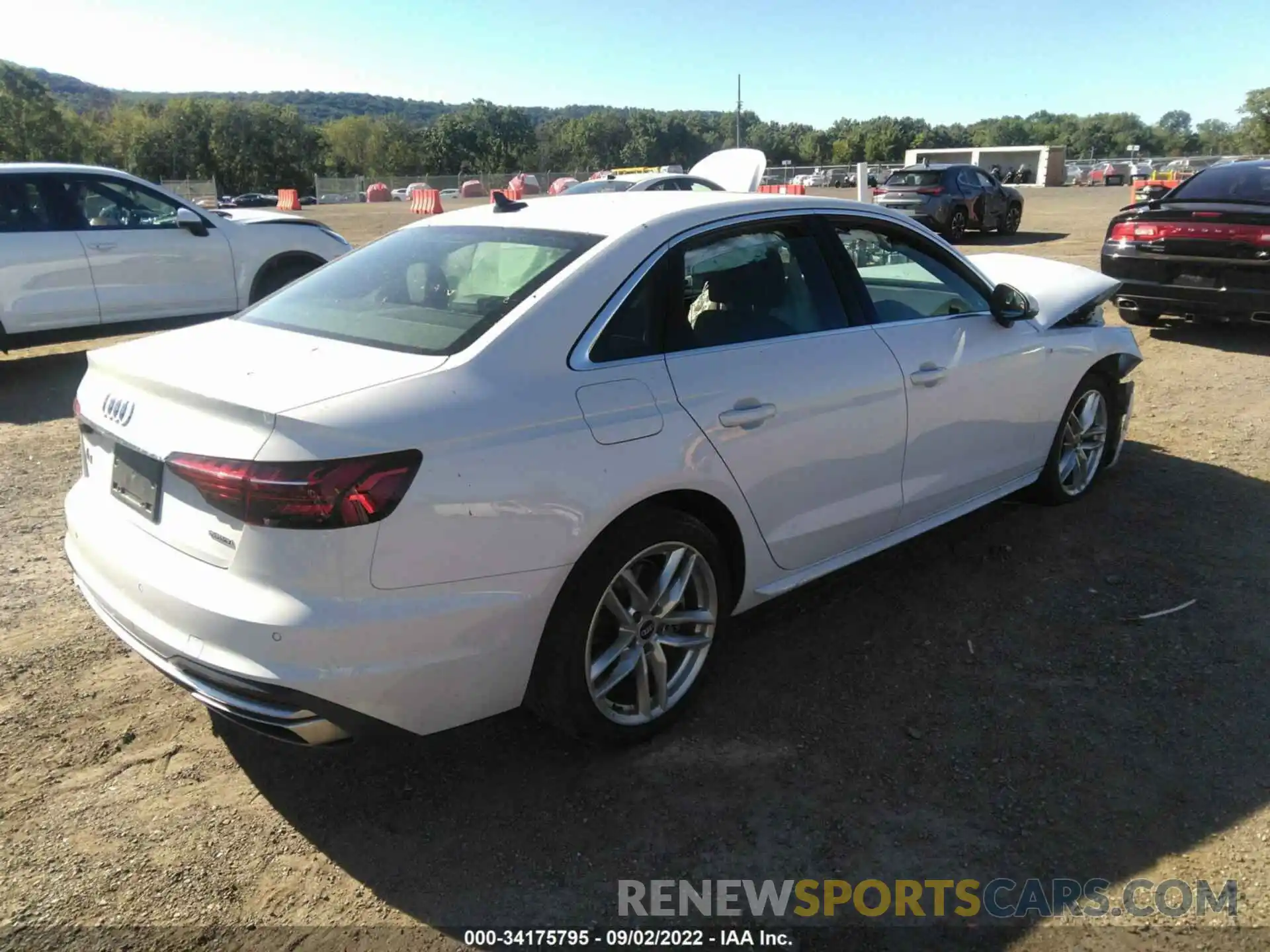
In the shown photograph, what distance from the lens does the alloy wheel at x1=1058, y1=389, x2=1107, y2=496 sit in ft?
15.9

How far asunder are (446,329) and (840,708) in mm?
1810

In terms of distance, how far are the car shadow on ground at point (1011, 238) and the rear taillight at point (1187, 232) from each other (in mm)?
Answer: 10073

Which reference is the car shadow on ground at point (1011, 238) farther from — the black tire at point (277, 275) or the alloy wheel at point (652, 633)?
the alloy wheel at point (652, 633)

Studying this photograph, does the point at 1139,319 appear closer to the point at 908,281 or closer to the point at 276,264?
the point at 908,281

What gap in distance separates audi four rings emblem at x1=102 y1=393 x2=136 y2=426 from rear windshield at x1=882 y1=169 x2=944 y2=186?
1820cm

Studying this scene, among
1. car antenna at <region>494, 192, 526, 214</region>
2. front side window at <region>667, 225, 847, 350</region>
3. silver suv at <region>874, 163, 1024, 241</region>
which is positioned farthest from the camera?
silver suv at <region>874, 163, 1024, 241</region>

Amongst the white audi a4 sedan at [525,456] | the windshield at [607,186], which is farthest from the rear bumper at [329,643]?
the windshield at [607,186]

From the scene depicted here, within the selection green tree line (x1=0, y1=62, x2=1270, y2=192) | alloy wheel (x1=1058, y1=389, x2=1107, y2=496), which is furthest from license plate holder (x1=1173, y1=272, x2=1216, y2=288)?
green tree line (x1=0, y1=62, x2=1270, y2=192)

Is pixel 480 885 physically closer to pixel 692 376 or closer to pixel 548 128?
pixel 692 376

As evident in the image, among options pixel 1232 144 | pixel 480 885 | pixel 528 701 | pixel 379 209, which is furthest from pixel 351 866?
pixel 1232 144

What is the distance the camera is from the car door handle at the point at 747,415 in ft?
9.83

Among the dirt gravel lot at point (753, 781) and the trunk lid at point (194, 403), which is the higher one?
the trunk lid at point (194, 403)

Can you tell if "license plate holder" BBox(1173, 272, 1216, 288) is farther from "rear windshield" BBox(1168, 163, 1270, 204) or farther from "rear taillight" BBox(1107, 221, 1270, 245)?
"rear windshield" BBox(1168, 163, 1270, 204)

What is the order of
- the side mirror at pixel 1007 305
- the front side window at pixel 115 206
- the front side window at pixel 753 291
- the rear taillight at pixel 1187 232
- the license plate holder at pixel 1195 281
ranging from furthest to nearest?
1. the front side window at pixel 115 206
2. the license plate holder at pixel 1195 281
3. the rear taillight at pixel 1187 232
4. the side mirror at pixel 1007 305
5. the front side window at pixel 753 291
